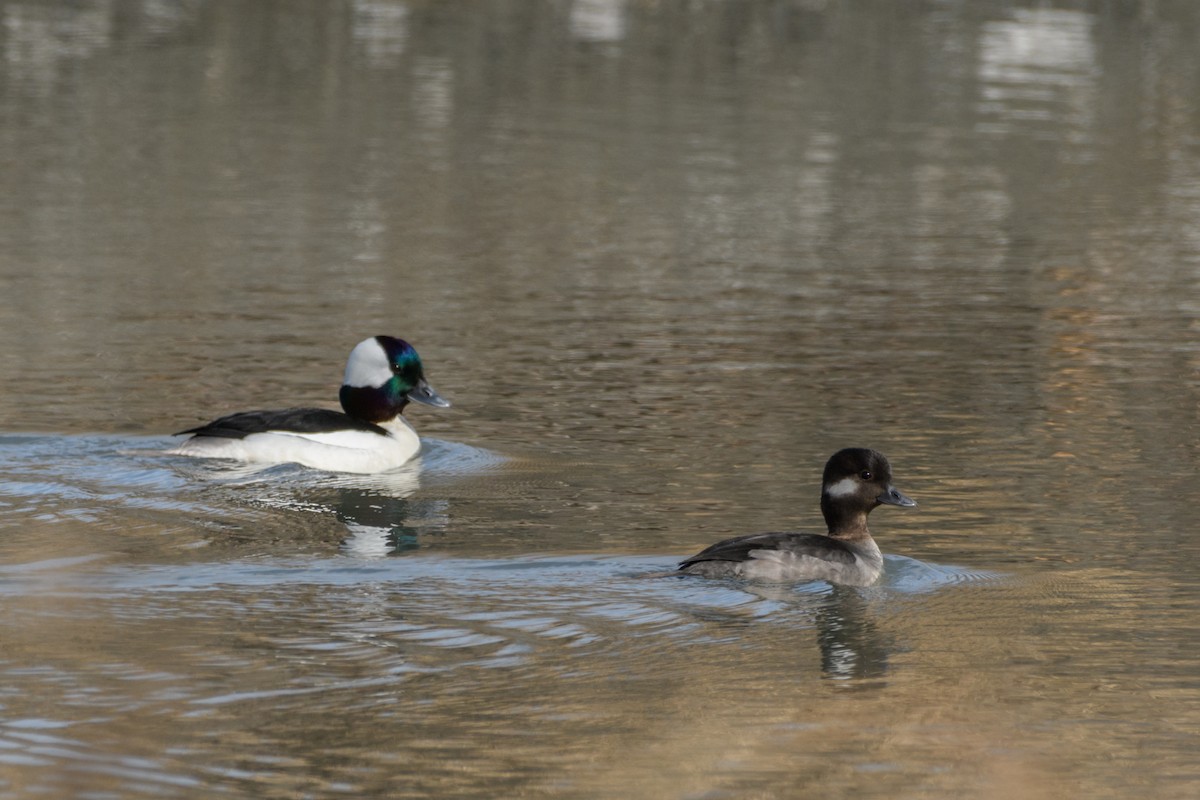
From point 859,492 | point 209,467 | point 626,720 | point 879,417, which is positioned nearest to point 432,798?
point 626,720

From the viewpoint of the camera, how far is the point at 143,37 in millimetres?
40156

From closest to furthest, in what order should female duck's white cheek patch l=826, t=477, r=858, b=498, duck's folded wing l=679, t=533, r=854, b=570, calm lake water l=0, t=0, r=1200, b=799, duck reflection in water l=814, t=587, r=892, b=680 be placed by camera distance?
calm lake water l=0, t=0, r=1200, b=799, duck reflection in water l=814, t=587, r=892, b=680, duck's folded wing l=679, t=533, r=854, b=570, female duck's white cheek patch l=826, t=477, r=858, b=498

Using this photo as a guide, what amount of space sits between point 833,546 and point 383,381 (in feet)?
14.8

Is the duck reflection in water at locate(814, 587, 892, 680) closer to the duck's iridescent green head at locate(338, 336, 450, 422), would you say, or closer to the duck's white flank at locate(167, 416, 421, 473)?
the duck's white flank at locate(167, 416, 421, 473)

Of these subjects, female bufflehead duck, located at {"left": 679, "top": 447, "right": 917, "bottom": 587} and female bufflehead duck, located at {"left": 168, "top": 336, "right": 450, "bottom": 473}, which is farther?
female bufflehead duck, located at {"left": 168, "top": 336, "right": 450, "bottom": 473}

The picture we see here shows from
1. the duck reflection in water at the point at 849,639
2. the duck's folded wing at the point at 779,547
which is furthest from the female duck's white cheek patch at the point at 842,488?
the duck reflection in water at the point at 849,639

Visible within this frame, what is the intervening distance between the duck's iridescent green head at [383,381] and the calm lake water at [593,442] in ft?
1.31

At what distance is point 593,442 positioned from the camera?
540 inches

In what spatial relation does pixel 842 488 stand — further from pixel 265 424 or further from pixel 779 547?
pixel 265 424

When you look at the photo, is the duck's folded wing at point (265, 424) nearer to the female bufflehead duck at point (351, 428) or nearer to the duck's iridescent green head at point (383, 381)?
the female bufflehead duck at point (351, 428)

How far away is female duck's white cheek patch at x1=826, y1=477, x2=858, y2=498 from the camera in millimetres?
10828

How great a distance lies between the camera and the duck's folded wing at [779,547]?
10109 millimetres

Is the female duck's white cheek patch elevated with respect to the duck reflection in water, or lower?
elevated

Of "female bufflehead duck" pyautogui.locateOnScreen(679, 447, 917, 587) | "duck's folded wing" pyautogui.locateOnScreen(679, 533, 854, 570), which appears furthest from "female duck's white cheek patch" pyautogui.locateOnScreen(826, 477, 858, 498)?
"duck's folded wing" pyautogui.locateOnScreen(679, 533, 854, 570)
